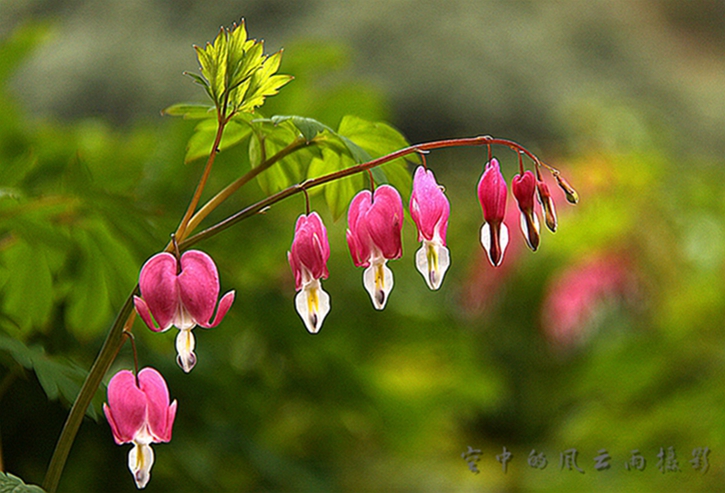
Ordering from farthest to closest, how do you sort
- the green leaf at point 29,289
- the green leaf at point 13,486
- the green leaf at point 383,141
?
the green leaf at point 29,289 < the green leaf at point 383,141 < the green leaf at point 13,486

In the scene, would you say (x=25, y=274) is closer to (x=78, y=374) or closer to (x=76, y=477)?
(x=78, y=374)

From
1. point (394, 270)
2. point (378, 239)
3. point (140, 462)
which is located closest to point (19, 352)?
point (140, 462)

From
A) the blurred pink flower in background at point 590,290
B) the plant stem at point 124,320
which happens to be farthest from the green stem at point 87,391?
the blurred pink flower in background at point 590,290

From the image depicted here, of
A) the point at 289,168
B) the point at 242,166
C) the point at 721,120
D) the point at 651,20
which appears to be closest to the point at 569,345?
the point at 242,166

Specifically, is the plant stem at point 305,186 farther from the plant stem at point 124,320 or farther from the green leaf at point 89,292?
the green leaf at point 89,292

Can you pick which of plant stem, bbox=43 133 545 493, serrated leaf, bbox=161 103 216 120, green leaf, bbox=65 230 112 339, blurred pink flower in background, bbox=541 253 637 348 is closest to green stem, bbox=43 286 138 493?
plant stem, bbox=43 133 545 493

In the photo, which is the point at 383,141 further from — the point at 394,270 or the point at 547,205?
the point at 394,270

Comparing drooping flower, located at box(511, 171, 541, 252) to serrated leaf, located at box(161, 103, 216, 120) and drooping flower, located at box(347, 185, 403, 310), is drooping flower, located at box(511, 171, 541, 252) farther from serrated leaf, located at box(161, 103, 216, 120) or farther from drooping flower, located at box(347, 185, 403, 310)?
serrated leaf, located at box(161, 103, 216, 120)
